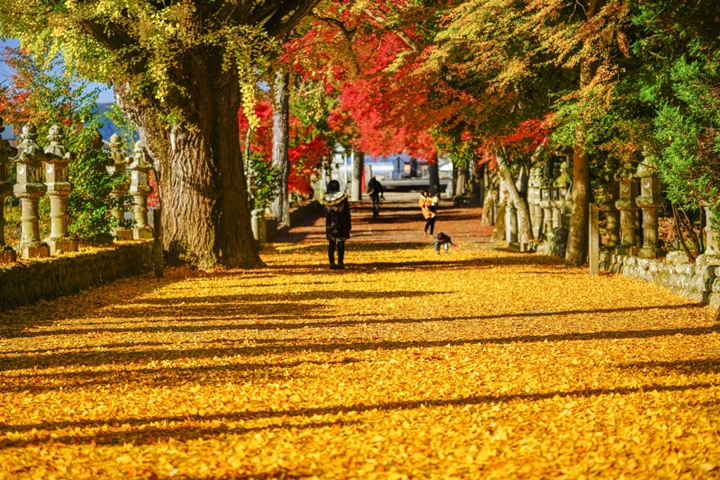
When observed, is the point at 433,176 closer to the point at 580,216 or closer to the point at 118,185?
the point at 580,216

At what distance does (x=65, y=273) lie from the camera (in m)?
16.5

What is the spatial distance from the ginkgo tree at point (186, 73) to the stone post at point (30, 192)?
9.17 feet

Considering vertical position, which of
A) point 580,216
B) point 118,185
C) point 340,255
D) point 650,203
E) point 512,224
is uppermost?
point 118,185

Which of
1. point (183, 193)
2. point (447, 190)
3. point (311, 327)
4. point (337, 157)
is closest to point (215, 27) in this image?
point (183, 193)

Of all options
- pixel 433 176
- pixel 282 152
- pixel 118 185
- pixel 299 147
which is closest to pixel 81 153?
pixel 118 185

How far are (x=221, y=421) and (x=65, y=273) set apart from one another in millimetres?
9255

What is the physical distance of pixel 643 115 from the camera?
1912 centimetres

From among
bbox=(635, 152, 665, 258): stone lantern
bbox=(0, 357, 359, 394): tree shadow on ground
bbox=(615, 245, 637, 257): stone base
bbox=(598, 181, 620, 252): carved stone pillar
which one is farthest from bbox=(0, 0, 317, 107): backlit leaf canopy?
bbox=(0, 357, 359, 394): tree shadow on ground

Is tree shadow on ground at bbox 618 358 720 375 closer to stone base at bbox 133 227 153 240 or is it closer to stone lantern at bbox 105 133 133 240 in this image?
stone lantern at bbox 105 133 133 240

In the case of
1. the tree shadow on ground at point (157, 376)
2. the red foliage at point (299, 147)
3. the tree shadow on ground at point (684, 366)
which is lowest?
the tree shadow on ground at point (684, 366)

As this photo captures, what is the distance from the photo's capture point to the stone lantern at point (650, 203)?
1814 cm

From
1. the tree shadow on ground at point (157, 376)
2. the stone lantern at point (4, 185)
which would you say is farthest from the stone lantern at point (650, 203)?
the stone lantern at point (4, 185)

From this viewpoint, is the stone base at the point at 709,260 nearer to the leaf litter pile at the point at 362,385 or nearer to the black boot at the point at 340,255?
the leaf litter pile at the point at 362,385

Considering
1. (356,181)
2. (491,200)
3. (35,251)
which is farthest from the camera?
(356,181)
